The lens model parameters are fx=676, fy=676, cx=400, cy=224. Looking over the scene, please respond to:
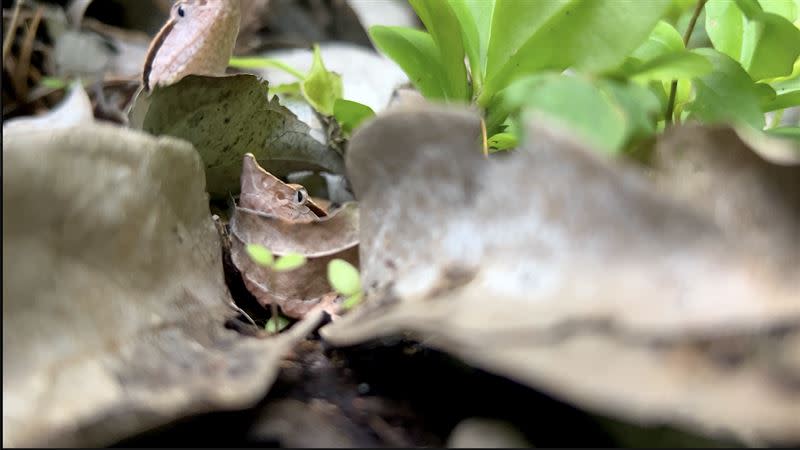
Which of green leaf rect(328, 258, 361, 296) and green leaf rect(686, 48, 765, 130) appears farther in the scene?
green leaf rect(686, 48, 765, 130)

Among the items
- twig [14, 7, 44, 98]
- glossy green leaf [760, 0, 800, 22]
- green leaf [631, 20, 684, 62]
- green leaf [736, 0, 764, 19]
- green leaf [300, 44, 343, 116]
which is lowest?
twig [14, 7, 44, 98]

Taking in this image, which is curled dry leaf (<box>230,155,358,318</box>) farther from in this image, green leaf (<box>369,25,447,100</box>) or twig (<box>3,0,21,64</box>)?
twig (<box>3,0,21,64</box>)

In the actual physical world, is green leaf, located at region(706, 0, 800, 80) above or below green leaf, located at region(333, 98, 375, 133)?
above

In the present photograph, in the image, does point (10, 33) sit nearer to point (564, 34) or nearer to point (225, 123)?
point (225, 123)

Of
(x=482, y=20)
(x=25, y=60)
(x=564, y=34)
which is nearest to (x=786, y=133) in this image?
(x=564, y=34)

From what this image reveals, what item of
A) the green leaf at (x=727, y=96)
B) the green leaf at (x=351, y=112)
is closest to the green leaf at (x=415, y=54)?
the green leaf at (x=351, y=112)

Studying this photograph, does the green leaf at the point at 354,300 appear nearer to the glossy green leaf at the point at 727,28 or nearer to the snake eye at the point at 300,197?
the snake eye at the point at 300,197

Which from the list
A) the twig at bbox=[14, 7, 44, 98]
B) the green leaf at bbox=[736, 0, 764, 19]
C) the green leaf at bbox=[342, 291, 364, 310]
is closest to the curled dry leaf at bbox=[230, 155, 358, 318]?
the green leaf at bbox=[342, 291, 364, 310]
